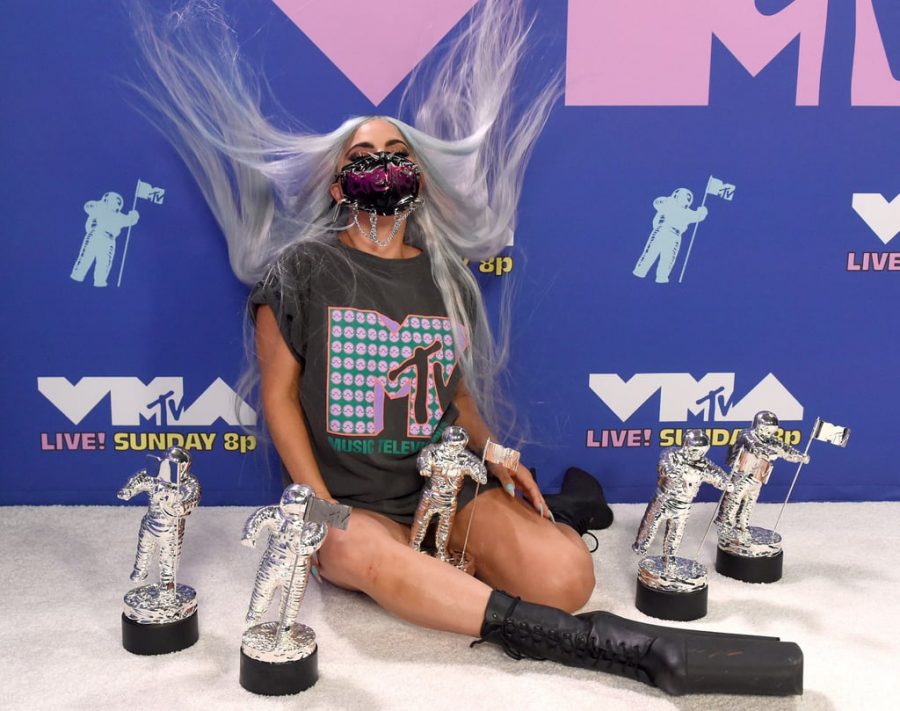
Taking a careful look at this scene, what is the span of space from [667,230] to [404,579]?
96 cm

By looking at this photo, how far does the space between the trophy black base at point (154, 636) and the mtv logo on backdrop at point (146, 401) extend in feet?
1.94

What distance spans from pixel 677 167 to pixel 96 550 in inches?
54.2

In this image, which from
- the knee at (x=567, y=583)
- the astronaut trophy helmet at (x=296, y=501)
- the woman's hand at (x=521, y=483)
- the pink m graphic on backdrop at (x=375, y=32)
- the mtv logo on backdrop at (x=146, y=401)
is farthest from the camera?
the mtv logo on backdrop at (x=146, y=401)

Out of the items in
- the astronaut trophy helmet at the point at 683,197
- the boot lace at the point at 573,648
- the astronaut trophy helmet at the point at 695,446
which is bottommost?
the boot lace at the point at 573,648

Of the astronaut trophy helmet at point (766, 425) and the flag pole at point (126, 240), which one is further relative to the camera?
the flag pole at point (126, 240)

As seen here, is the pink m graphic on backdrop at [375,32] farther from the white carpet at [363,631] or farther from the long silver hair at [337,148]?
the white carpet at [363,631]

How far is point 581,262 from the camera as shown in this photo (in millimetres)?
1971

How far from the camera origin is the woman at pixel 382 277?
1633 millimetres

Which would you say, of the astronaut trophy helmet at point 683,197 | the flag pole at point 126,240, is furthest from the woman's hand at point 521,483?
the flag pole at point 126,240

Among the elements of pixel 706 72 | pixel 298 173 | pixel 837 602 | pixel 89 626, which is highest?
pixel 706 72

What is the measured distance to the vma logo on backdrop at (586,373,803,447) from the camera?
6.66 feet

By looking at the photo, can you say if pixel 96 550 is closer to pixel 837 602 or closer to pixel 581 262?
pixel 581 262

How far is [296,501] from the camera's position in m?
1.30

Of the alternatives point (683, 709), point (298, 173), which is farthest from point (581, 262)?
point (683, 709)
